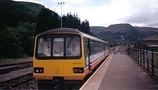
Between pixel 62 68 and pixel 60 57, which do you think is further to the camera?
pixel 60 57

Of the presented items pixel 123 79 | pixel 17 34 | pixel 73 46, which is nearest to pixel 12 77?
pixel 73 46

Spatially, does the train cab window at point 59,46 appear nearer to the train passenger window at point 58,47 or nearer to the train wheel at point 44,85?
the train passenger window at point 58,47

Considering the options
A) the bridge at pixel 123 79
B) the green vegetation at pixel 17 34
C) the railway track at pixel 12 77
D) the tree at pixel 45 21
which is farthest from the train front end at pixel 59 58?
the tree at pixel 45 21

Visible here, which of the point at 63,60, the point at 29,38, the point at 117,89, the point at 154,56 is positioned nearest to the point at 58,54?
the point at 63,60

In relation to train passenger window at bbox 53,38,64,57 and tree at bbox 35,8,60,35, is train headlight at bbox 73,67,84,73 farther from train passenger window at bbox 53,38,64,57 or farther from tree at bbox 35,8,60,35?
tree at bbox 35,8,60,35

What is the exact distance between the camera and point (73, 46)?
1295cm

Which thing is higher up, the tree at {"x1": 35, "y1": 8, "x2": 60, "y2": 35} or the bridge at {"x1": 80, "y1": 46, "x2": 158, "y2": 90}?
the tree at {"x1": 35, "y1": 8, "x2": 60, "y2": 35}

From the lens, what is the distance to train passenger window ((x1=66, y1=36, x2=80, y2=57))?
12821 millimetres

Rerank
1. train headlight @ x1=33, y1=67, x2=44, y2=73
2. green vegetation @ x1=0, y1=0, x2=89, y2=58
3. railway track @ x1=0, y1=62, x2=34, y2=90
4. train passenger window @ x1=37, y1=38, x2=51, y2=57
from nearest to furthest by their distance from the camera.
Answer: train headlight @ x1=33, y1=67, x2=44, y2=73, train passenger window @ x1=37, y1=38, x2=51, y2=57, railway track @ x1=0, y1=62, x2=34, y2=90, green vegetation @ x1=0, y1=0, x2=89, y2=58

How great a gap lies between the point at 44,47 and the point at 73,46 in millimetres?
1226

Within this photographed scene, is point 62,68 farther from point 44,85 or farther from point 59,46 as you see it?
point 44,85

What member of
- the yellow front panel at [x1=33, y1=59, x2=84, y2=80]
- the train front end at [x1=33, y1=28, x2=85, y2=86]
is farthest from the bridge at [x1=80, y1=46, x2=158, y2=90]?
the train front end at [x1=33, y1=28, x2=85, y2=86]

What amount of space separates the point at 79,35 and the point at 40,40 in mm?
1671

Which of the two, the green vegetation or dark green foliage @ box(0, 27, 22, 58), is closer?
dark green foliage @ box(0, 27, 22, 58)
